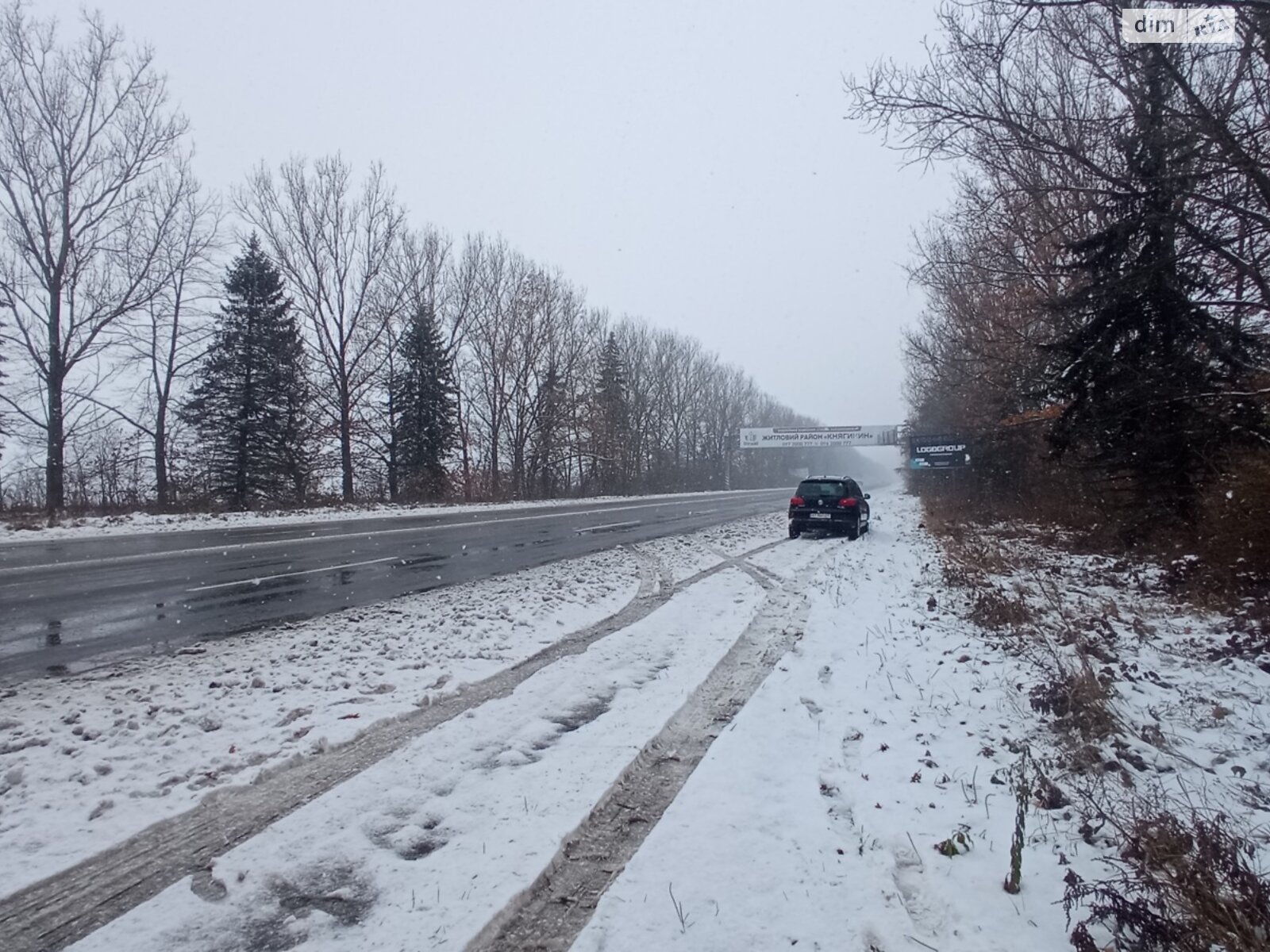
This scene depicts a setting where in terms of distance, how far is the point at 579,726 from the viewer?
17.4ft

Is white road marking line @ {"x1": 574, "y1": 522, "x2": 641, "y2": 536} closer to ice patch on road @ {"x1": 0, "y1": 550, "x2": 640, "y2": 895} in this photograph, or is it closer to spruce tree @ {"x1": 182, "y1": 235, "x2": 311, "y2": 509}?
ice patch on road @ {"x1": 0, "y1": 550, "x2": 640, "y2": 895}

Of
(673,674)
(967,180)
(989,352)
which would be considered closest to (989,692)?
(673,674)

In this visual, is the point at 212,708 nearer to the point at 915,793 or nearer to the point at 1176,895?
the point at 915,793

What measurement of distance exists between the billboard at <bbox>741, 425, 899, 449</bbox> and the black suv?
45.6 m

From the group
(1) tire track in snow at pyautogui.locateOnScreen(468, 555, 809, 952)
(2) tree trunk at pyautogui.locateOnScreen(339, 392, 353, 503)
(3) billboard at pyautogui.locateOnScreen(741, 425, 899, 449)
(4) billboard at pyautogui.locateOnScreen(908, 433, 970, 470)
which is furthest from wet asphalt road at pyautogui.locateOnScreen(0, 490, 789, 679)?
(3) billboard at pyautogui.locateOnScreen(741, 425, 899, 449)

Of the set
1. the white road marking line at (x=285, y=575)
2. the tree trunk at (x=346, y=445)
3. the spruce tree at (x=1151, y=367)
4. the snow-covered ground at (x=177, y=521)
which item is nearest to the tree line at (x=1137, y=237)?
the spruce tree at (x=1151, y=367)

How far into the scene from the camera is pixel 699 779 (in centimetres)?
440

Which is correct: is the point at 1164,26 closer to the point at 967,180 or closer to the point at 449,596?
the point at 967,180

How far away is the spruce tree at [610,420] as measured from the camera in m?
51.5

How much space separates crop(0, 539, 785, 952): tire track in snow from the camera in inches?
118

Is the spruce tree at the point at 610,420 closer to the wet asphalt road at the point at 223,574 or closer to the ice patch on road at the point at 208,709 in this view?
the wet asphalt road at the point at 223,574

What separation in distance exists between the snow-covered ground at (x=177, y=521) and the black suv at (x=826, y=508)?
14782mm

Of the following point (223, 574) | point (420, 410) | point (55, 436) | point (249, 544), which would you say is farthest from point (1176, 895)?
point (420, 410)

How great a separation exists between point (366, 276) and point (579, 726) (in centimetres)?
3523
